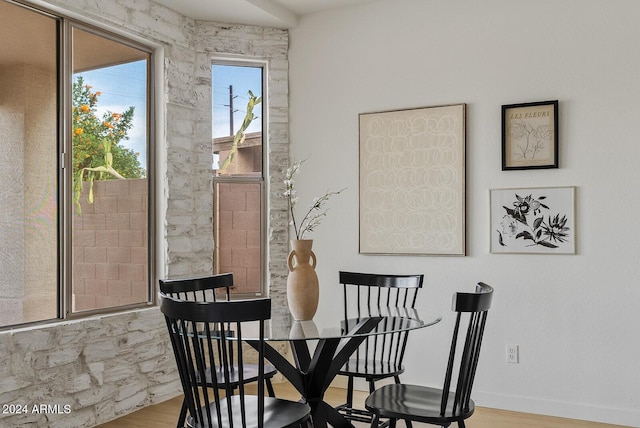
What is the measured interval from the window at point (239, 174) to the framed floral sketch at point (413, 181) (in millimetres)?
846

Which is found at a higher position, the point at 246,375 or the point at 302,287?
the point at 302,287

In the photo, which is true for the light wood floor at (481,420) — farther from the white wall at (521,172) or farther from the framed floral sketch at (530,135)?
the framed floral sketch at (530,135)

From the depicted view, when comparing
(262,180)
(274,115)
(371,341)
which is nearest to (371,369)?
(371,341)

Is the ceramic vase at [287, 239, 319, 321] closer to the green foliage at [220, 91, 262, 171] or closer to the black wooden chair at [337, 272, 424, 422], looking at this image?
the black wooden chair at [337, 272, 424, 422]

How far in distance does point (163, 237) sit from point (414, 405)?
232 cm

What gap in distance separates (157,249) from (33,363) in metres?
1.22

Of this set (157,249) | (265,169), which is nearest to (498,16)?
(265,169)

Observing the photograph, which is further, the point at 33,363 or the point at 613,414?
the point at 613,414

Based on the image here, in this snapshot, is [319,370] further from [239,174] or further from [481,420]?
[239,174]

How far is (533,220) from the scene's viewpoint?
3914mm

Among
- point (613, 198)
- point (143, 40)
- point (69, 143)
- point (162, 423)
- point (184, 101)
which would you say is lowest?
point (162, 423)

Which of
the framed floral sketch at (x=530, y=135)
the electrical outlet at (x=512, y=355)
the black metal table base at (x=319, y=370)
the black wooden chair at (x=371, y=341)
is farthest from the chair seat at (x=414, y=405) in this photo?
the framed floral sketch at (x=530, y=135)

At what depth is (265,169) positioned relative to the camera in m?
4.79

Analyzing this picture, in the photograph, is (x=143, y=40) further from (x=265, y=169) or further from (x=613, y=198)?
(x=613, y=198)
